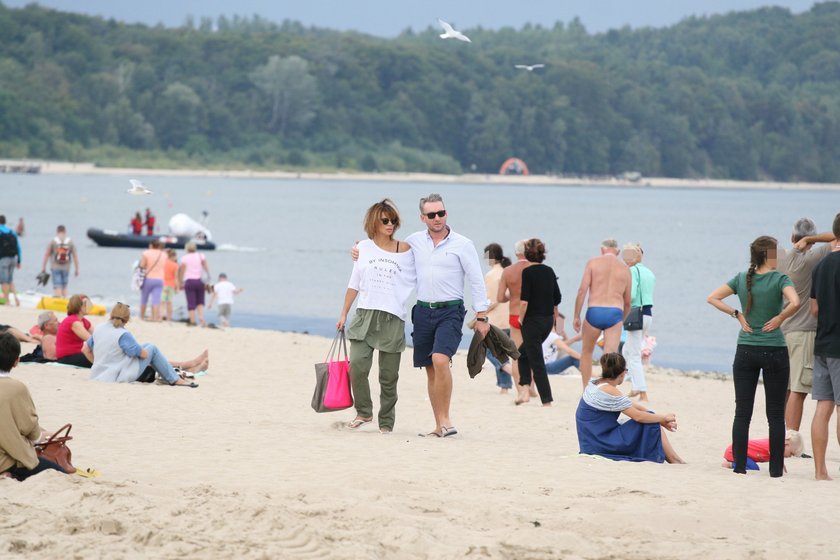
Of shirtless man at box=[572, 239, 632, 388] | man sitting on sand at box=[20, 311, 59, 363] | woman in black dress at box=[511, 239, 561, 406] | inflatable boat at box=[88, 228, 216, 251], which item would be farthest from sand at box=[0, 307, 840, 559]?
inflatable boat at box=[88, 228, 216, 251]

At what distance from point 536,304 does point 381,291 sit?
262cm

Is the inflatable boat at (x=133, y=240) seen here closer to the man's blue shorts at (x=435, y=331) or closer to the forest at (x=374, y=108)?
the man's blue shorts at (x=435, y=331)

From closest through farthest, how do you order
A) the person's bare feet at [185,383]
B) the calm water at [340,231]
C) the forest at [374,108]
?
the person's bare feet at [185,383] < the calm water at [340,231] < the forest at [374,108]

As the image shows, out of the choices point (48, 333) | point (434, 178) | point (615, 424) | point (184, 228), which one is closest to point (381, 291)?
point (615, 424)

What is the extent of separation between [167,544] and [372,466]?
2108 millimetres

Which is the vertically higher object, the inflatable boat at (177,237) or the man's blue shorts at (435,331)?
the man's blue shorts at (435,331)

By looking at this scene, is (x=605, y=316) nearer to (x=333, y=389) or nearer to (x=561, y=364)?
(x=561, y=364)

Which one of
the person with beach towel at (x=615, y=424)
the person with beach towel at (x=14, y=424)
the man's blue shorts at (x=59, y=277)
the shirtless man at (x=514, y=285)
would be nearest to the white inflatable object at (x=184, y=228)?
the man's blue shorts at (x=59, y=277)

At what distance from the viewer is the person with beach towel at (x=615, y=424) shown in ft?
26.2

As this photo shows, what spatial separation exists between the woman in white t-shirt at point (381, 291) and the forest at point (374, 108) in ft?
378

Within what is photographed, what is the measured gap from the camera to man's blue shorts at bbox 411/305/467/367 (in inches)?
332

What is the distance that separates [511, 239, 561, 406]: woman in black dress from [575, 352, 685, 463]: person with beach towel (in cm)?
260

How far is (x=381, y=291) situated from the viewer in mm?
8484

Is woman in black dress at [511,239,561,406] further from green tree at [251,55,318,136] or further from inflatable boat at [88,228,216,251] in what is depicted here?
green tree at [251,55,318,136]
